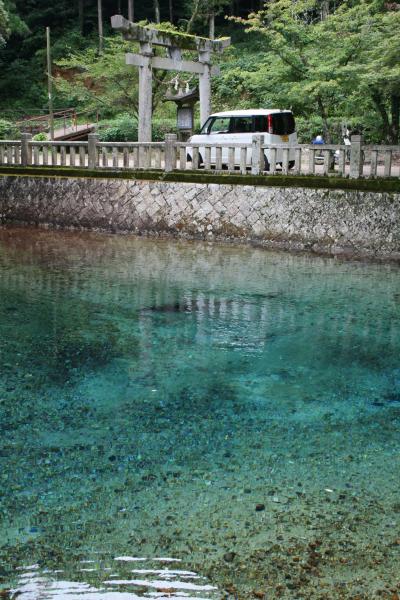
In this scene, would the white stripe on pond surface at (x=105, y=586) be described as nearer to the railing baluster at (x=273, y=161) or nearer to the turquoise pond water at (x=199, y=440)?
the turquoise pond water at (x=199, y=440)

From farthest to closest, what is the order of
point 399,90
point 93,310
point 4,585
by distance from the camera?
point 399,90, point 93,310, point 4,585

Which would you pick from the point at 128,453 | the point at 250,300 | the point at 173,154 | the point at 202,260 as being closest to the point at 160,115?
the point at 173,154

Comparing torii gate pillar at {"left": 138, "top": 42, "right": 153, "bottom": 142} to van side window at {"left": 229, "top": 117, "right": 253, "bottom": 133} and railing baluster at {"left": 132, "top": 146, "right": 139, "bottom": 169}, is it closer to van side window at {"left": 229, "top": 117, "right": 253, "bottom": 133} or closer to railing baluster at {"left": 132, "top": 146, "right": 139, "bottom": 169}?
railing baluster at {"left": 132, "top": 146, "right": 139, "bottom": 169}

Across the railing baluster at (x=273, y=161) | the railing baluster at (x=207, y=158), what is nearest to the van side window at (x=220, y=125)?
the railing baluster at (x=207, y=158)

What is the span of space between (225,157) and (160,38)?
139 inches

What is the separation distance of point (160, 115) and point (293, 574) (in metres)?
31.6

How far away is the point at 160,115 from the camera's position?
33.8 meters

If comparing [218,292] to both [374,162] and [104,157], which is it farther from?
[104,157]

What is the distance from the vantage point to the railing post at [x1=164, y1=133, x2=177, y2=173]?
16.4 m

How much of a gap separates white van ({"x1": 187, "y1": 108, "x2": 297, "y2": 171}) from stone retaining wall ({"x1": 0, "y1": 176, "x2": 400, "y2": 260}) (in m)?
1.68

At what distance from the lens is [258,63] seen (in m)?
26.3

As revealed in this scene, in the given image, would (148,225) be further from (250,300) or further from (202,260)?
(250,300)

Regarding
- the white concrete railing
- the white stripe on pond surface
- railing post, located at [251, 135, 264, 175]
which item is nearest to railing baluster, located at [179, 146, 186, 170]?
the white concrete railing

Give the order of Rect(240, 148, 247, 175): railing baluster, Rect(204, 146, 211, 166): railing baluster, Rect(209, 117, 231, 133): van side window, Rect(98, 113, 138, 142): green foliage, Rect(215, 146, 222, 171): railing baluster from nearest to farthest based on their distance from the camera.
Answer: Rect(240, 148, 247, 175): railing baluster
Rect(215, 146, 222, 171): railing baluster
Rect(204, 146, 211, 166): railing baluster
Rect(209, 117, 231, 133): van side window
Rect(98, 113, 138, 142): green foliage
